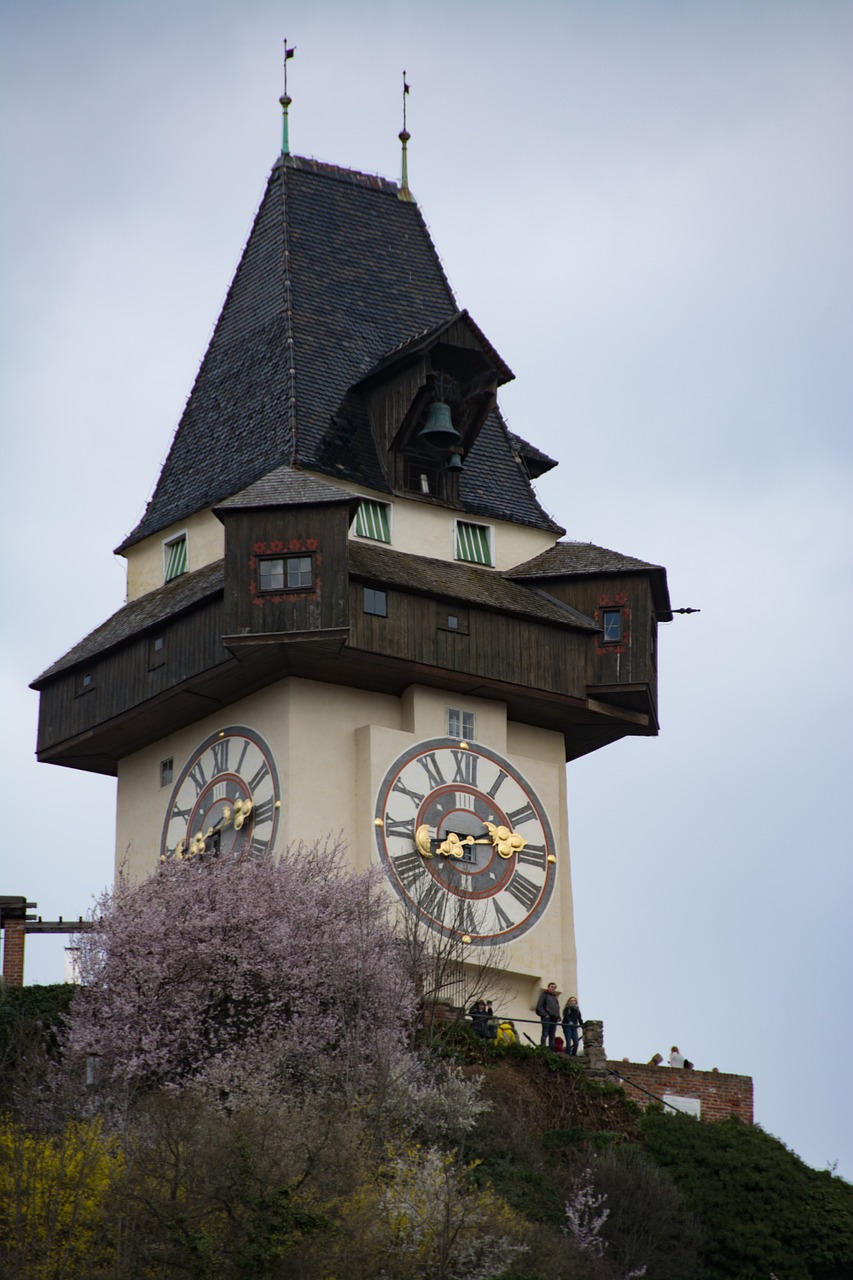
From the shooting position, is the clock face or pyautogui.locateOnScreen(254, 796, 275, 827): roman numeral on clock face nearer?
pyautogui.locateOnScreen(254, 796, 275, 827): roman numeral on clock face

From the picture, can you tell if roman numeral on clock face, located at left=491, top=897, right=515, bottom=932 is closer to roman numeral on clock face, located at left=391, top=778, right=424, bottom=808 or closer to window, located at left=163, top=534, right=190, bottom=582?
roman numeral on clock face, located at left=391, top=778, right=424, bottom=808

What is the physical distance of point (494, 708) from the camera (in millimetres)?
50219

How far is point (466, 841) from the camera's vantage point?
160 ft

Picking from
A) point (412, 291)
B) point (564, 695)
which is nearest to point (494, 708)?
point (564, 695)

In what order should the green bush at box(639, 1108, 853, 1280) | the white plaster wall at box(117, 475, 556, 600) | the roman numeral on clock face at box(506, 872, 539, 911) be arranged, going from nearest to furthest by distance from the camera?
the green bush at box(639, 1108, 853, 1280) < the roman numeral on clock face at box(506, 872, 539, 911) < the white plaster wall at box(117, 475, 556, 600)

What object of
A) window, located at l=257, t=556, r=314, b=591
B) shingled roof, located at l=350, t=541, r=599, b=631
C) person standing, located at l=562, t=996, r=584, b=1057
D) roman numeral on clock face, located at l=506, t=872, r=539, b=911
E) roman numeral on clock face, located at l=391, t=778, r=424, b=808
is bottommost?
person standing, located at l=562, t=996, r=584, b=1057

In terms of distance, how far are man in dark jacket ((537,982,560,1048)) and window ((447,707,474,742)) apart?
14.3 feet

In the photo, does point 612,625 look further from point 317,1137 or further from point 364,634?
point 317,1137

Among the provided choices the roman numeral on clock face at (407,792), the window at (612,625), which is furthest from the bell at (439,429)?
the roman numeral on clock face at (407,792)

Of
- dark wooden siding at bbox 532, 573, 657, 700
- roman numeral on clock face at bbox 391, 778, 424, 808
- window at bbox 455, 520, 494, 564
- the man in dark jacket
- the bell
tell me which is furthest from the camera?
window at bbox 455, 520, 494, 564

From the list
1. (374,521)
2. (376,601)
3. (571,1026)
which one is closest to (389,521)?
(374,521)

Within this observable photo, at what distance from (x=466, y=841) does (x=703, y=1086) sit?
5.33 m

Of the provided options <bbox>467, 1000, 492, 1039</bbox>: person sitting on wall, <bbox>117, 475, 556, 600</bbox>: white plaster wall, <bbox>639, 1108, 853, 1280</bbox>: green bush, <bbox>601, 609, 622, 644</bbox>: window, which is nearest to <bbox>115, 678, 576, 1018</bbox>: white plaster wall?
<bbox>601, 609, 622, 644</bbox>: window

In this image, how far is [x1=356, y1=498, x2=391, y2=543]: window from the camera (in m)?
50.3
